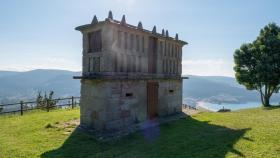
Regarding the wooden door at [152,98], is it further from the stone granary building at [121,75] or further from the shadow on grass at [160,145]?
the shadow on grass at [160,145]

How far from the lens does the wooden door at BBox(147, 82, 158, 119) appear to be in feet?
55.6

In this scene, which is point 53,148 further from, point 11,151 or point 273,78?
point 273,78

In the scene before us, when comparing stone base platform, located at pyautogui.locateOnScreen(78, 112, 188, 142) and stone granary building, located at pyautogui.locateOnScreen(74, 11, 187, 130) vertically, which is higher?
stone granary building, located at pyautogui.locateOnScreen(74, 11, 187, 130)

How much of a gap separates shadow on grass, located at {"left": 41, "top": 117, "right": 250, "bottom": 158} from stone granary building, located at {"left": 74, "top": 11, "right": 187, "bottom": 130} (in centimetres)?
177

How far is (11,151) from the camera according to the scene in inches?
420

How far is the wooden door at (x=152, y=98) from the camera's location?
55.6 feet

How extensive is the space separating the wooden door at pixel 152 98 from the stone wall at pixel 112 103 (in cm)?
55

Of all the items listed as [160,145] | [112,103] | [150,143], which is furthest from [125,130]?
[160,145]

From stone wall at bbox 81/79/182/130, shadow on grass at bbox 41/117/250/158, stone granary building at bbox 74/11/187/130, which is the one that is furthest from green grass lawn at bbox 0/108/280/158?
stone granary building at bbox 74/11/187/130

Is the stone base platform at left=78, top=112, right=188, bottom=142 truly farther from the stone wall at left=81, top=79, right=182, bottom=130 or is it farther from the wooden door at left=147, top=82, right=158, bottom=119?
the wooden door at left=147, top=82, right=158, bottom=119

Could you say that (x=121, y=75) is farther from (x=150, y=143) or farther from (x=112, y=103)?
(x=150, y=143)

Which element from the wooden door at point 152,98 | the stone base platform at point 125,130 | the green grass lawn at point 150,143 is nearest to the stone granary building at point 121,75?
the wooden door at point 152,98

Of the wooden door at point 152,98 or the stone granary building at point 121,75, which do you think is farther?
the wooden door at point 152,98

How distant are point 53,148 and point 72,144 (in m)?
0.94
